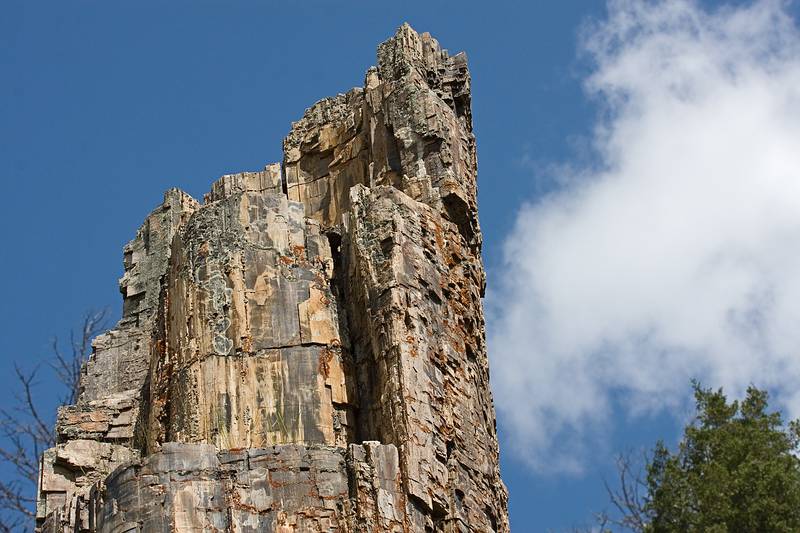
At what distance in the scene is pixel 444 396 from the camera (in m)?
23.7

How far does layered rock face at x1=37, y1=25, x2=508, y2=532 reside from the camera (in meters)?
22.3

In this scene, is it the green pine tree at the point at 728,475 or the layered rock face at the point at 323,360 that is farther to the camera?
the green pine tree at the point at 728,475

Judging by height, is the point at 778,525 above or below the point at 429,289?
below

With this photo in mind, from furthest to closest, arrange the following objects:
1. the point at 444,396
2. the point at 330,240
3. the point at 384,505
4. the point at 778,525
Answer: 1. the point at 778,525
2. the point at 330,240
3. the point at 444,396
4. the point at 384,505

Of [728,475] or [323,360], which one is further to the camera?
[728,475]

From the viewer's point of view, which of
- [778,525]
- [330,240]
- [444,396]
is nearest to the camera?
[444,396]

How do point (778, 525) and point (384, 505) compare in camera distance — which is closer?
point (384, 505)

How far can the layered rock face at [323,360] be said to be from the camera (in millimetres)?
22312

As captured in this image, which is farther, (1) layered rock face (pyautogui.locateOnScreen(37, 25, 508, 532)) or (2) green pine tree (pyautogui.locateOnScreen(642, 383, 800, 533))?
(2) green pine tree (pyautogui.locateOnScreen(642, 383, 800, 533))

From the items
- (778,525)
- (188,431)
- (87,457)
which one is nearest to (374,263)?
(188,431)

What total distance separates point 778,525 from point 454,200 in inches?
253

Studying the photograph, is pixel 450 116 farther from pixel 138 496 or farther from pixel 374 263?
pixel 138 496

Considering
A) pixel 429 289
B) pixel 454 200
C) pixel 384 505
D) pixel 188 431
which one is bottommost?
pixel 384 505

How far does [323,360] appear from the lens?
2395 cm
